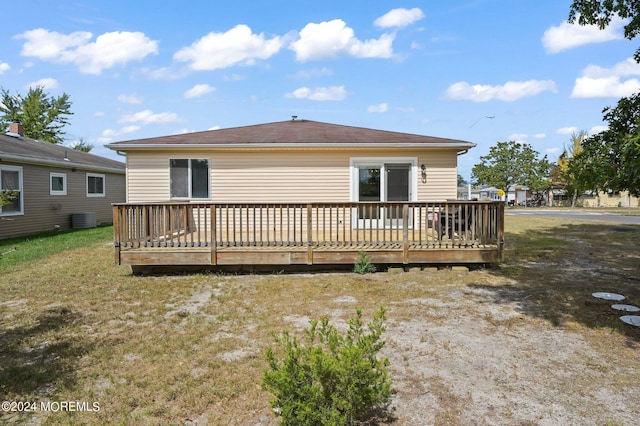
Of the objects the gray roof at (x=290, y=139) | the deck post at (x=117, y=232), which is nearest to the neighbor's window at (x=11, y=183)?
the gray roof at (x=290, y=139)

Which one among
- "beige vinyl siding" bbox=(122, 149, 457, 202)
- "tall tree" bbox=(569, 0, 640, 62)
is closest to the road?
"beige vinyl siding" bbox=(122, 149, 457, 202)

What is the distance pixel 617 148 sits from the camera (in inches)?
165

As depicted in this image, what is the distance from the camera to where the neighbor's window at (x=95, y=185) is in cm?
1645

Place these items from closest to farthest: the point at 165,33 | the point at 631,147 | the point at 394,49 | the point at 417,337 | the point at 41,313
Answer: the point at 631,147 → the point at 417,337 → the point at 41,313 → the point at 165,33 → the point at 394,49

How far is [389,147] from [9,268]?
831 cm

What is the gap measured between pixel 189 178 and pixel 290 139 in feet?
8.82

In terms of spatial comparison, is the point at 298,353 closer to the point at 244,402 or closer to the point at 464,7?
the point at 244,402

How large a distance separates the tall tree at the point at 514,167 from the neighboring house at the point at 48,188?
36360 mm

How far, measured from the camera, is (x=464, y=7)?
505 inches

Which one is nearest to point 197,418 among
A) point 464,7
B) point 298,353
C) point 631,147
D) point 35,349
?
point 298,353

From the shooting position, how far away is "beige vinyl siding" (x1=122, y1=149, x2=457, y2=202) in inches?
373

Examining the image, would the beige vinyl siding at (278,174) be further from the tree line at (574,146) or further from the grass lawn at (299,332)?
the tree line at (574,146)

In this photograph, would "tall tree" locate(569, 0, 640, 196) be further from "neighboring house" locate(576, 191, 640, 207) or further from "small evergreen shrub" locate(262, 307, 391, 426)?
"neighboring house" locate(576, 191, 640, 207)

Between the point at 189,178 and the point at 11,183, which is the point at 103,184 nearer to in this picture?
the point at 11,183
